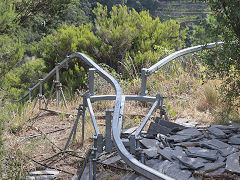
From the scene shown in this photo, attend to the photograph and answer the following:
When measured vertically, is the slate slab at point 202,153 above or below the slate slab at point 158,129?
below

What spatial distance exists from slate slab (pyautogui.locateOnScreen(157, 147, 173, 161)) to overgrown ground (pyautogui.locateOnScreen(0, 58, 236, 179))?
0.42m

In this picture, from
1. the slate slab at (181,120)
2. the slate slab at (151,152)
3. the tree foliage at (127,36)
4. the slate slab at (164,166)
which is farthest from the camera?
the tree foliage at (127,36)

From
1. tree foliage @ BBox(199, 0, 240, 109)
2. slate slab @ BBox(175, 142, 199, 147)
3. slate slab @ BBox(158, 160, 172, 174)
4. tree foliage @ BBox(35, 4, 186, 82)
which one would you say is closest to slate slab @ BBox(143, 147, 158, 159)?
slate slab @ BBox(158, 160, 172, 174)

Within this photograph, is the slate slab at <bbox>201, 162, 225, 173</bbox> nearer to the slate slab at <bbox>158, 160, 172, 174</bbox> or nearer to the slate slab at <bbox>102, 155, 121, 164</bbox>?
the slate slab at <bbox>158, 160, 172, 174</bbox>

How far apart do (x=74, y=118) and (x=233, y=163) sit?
319 cm

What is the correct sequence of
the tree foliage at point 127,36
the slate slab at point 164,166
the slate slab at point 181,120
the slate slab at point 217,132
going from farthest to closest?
the tree foliage at point 127,36, the slate slab at point 181,120, the slate slab at point 217,132, the slate slab at point 164,166

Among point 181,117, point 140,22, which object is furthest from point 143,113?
point 140,22

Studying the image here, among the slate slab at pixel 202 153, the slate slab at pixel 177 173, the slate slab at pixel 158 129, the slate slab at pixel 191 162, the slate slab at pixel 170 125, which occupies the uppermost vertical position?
the slate slab at pixel 170 125

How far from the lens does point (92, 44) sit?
30.5 ft

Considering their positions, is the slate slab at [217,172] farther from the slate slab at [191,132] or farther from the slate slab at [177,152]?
the slate slab at [191,132]

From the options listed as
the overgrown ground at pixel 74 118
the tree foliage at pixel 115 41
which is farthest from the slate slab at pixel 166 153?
the tree foliage at pixel 115 41

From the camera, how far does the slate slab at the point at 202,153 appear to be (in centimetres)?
264

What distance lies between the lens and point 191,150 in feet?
9.07

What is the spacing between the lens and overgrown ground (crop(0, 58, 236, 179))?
135 inches
